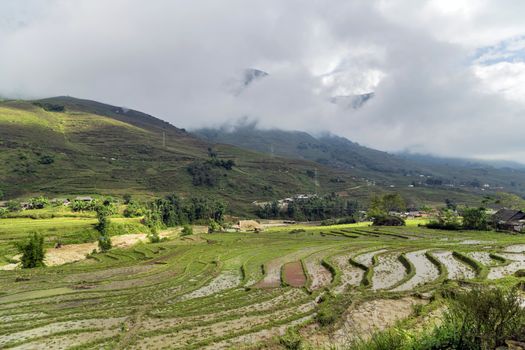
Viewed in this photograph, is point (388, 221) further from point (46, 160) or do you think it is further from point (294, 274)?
point (46, 160)

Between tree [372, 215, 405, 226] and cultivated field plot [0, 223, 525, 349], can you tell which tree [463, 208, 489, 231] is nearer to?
tree [372, 215, 405, 226]

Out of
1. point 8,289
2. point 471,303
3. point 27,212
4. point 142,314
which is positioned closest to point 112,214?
point 27,212

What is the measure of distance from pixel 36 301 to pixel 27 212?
76.3m

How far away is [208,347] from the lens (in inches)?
834

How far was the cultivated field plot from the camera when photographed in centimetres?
2341

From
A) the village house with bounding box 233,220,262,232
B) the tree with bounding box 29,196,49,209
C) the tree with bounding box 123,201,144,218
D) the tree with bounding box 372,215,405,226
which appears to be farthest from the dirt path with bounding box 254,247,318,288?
the tree with bounding box 29,196,49,209

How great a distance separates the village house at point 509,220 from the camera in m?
82.4

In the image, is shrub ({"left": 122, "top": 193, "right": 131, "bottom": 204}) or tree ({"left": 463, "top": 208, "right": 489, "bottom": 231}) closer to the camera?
tree ({"left": 463, "top": 208, "right": 489, "bottom": 231})

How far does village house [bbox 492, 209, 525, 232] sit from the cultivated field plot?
1026 inches

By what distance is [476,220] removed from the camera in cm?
8700

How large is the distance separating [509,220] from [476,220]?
30.2ft

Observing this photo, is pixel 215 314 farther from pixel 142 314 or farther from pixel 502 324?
pixel 502 324

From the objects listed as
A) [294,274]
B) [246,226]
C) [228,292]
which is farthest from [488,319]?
[246,226]

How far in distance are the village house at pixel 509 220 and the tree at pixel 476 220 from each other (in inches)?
124
